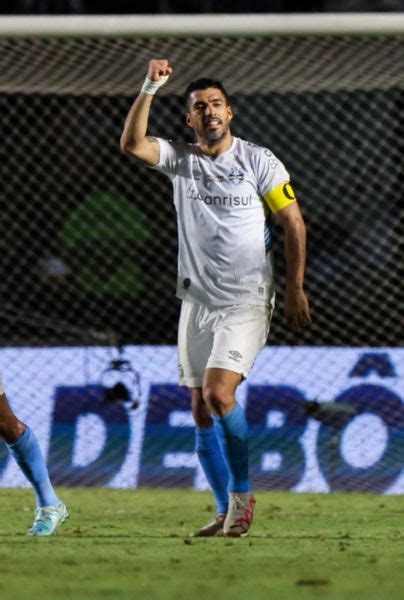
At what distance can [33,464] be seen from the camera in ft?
20.3

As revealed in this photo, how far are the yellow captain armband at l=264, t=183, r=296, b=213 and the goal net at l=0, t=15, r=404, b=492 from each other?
1482 mm

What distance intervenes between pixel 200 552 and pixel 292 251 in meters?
1.41

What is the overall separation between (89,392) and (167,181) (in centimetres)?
300

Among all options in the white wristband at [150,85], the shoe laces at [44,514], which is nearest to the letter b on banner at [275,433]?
the shoe laces at [44,514]

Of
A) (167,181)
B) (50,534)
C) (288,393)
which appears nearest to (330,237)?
(167,181)

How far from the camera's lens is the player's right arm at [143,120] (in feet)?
19.9

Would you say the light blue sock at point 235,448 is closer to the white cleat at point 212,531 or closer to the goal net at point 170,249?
the white cleat at point 212,531

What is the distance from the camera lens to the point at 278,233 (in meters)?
11.3

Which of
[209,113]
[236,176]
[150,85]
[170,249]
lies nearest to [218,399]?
[236,176]

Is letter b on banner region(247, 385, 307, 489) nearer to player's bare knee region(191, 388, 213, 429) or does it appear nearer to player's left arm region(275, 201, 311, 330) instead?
player's bare knee region(191, 388, 213, 429)

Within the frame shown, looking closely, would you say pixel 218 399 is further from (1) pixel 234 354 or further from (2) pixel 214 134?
(2) pixel 214 134

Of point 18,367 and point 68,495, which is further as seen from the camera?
point 18,367

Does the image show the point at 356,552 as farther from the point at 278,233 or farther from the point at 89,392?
the point at 278,233

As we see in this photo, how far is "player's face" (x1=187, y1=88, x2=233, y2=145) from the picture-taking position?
20.2 ft
